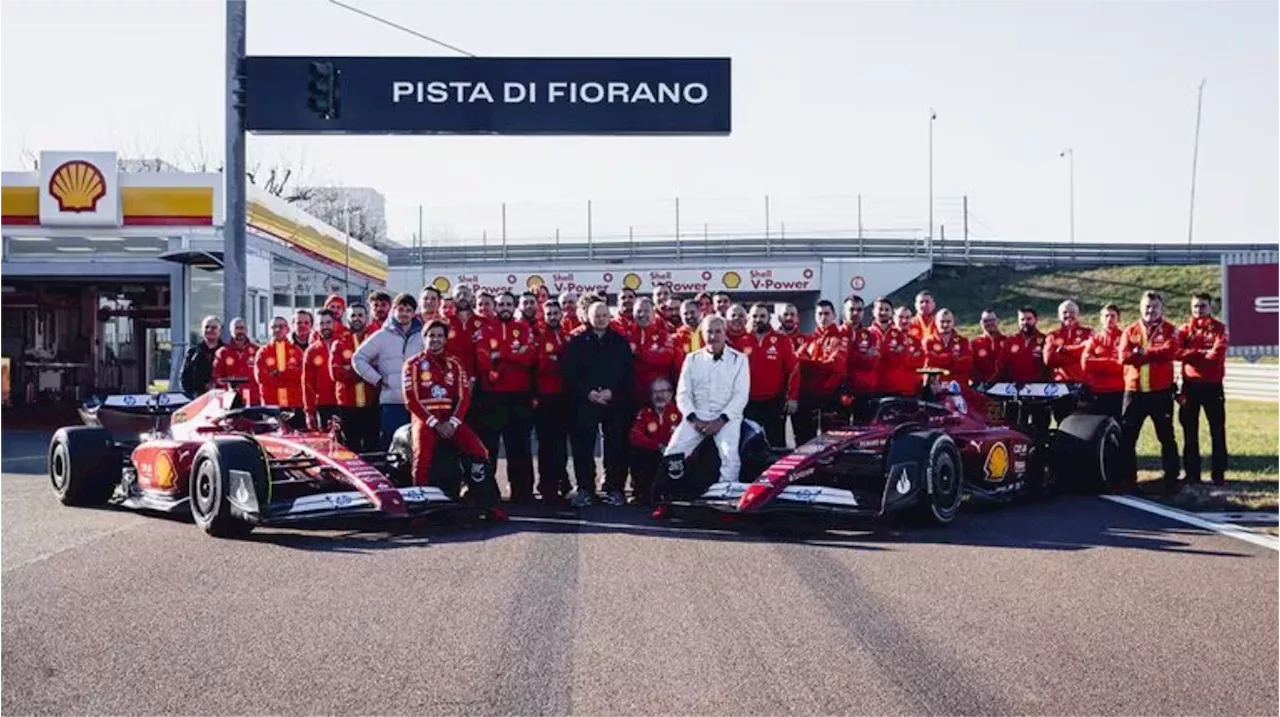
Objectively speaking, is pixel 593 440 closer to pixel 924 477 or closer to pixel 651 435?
pixel 651 435

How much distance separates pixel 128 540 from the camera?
10117 millimetres

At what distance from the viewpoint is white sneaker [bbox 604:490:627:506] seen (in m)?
12.2

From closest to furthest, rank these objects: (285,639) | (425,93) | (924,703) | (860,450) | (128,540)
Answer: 1. (924,703)
2. (285,639)
3. (128,540)
4. (860,450)
5. (425,93)

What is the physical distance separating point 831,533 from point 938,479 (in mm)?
980

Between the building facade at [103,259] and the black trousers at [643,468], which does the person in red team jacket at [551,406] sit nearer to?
the black trousers at [643,468]

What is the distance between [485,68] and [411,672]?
14638mm

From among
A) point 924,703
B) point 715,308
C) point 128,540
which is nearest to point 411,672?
point 924,703

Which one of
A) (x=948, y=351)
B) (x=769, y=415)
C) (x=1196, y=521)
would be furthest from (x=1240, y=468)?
(x=769, y=415)

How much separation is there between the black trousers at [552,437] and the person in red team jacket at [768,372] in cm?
181

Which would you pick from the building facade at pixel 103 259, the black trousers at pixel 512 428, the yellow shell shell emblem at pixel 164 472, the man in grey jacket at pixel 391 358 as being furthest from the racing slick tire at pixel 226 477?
the building facade at pixel 103 259

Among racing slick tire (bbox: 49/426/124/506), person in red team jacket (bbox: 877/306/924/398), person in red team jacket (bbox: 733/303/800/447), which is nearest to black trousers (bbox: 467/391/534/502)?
person in red team jacket (bbox: 733/303/800/447)

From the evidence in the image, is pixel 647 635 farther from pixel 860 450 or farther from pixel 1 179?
pixel 1 179

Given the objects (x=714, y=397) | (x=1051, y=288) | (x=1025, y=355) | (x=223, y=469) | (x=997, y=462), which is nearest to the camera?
(x=223, y=469)

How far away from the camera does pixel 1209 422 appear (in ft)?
44.4
